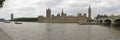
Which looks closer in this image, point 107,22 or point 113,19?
point 113,19

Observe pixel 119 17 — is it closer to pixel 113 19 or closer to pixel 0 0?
pixel 113 19

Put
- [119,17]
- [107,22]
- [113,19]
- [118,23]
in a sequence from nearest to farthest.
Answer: [119,17] < [113,19] < [118,23] < [107,22]

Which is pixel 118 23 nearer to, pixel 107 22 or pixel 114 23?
pixel 114 23

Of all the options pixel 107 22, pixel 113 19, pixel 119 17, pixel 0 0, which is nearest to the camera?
pixel 0 0

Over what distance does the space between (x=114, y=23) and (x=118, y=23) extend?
6.71 meters

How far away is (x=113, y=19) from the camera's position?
331 ft

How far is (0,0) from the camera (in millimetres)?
25625

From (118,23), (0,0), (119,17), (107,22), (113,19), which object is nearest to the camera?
(0,0)

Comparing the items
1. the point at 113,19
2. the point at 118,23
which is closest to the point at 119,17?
the point at 113,19

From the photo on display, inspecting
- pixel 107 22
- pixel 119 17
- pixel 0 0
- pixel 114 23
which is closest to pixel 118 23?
pixel 114 23

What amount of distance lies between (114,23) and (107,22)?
118 feet

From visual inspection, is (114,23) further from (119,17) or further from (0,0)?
(0,0)

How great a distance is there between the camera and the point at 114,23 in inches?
4090

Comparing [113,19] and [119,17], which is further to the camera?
[113,19]
